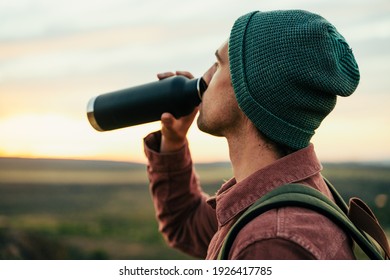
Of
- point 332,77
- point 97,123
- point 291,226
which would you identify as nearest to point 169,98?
point 97,123

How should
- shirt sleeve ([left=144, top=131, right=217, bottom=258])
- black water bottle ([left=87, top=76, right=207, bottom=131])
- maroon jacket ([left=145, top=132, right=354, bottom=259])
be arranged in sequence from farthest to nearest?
shirt sleeve ([left=144, top=131, right=217, bottom=258])
black water bottle ([left=87, top=76, right=207, bottom=131])
maroon jacket ([left=145, top=132, right=354, bottom=259])

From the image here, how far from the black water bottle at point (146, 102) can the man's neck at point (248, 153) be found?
0.35m

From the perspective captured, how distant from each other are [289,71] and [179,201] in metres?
1.23

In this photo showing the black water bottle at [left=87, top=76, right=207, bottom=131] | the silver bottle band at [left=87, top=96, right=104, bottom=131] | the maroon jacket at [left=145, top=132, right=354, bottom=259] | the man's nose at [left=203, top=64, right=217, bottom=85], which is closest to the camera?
the maroon jacket at [left=145, top=132, right=354, bottom=259]

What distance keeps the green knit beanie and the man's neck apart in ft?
0.18

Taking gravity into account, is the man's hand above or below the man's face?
below

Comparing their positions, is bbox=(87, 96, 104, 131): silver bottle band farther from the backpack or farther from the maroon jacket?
the backpack

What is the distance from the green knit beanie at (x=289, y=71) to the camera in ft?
6.82

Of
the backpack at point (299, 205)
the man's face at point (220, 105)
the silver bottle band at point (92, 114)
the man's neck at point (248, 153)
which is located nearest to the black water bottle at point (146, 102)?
the silver bottle band at point (92, 114)

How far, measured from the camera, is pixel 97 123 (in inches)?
104

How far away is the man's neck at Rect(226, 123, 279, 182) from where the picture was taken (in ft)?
7.06

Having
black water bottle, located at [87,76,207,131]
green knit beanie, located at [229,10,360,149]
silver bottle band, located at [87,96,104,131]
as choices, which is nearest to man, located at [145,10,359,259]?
green knit beanie, located at [229,10,360,149]

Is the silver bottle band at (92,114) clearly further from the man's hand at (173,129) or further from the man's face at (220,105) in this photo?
the man's face at (220,105)
